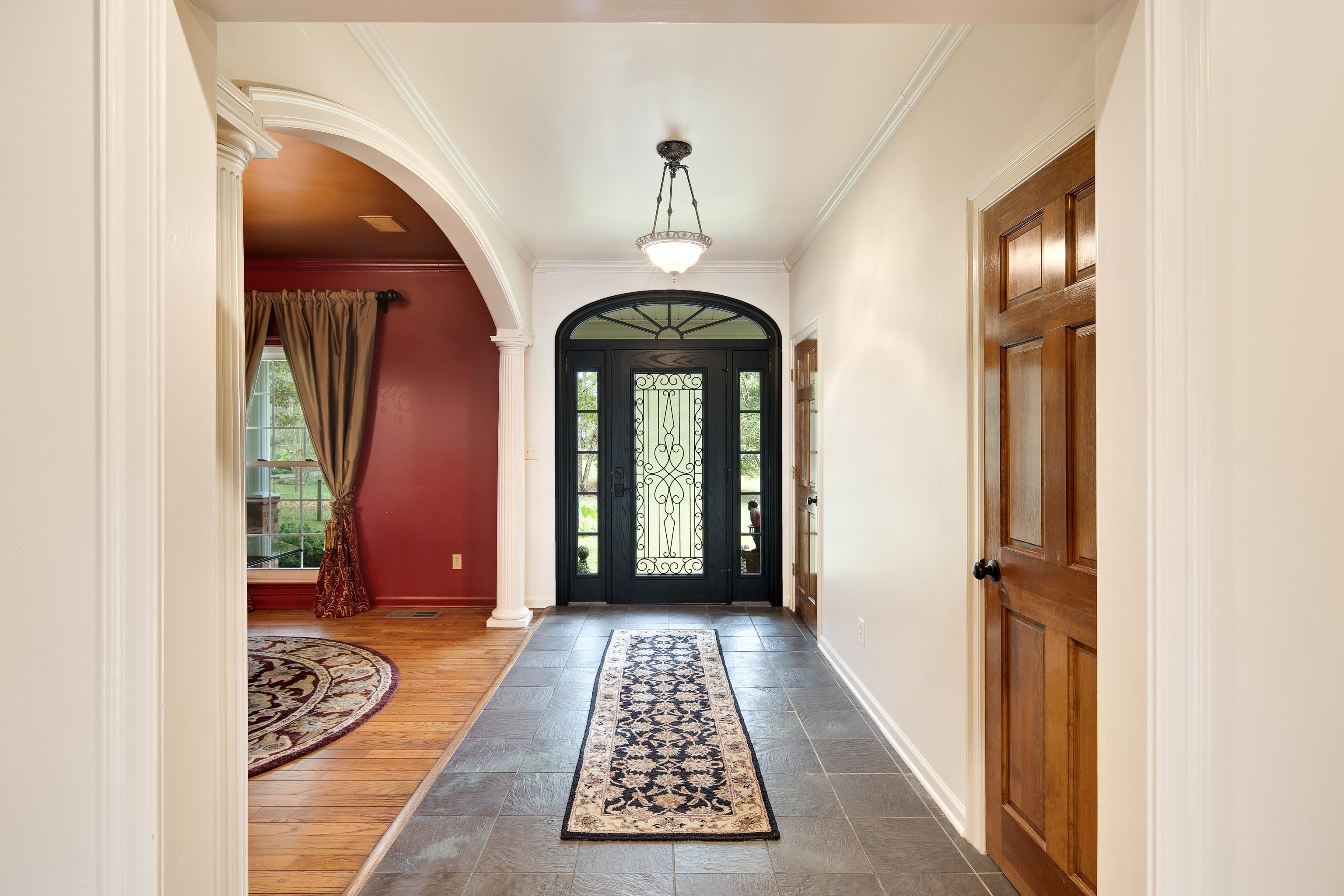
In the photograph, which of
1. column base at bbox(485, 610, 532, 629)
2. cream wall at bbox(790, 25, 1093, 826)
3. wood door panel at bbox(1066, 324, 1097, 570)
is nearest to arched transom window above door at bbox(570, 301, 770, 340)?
cream wall at bbox(790, 25, 1093, 826)

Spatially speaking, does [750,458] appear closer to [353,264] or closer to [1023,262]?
[353,264]

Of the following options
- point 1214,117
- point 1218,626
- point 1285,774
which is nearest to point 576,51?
point 1214,117

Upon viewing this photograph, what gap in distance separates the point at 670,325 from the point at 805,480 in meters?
1.72

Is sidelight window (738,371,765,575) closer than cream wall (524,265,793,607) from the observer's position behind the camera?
No

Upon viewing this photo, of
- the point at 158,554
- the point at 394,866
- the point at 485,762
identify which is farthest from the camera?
the point at 485,762

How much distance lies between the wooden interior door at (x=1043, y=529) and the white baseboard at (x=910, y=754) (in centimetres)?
20

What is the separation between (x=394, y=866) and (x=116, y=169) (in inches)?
80.3

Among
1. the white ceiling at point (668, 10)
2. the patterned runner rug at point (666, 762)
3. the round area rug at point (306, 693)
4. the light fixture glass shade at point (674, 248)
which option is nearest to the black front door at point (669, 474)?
the patterned runner rug at point (666, 762)

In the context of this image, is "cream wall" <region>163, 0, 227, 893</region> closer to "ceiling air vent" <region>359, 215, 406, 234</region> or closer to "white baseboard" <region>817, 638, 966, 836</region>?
"white baseboard" <region>817, 638, 966, 836</region>

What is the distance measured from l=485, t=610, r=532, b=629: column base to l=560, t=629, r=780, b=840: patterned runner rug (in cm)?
108

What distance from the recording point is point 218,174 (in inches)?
55.6

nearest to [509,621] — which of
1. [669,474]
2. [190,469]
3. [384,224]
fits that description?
[669,474]

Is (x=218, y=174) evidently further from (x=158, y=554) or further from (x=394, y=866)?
(x=394, y=866)

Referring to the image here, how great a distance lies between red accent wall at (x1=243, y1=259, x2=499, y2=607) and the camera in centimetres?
542
